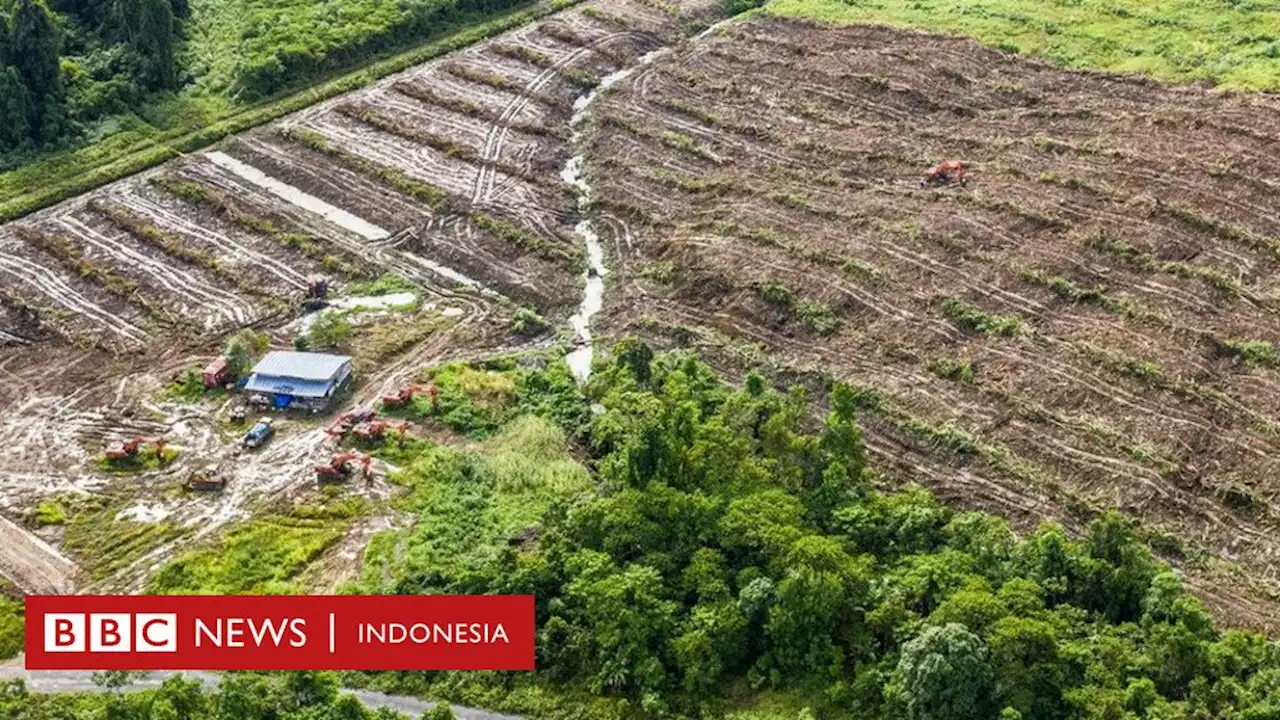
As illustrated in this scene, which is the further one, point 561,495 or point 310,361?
point 310,361

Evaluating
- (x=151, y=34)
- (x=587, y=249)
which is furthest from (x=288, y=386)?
(x=151, y=34)

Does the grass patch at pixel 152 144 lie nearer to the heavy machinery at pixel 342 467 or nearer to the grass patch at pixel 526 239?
the grass patch at pixel 526 239

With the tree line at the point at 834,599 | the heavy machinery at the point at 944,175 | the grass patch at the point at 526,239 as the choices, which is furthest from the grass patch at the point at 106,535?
the heavy machinery at the point at 944,175

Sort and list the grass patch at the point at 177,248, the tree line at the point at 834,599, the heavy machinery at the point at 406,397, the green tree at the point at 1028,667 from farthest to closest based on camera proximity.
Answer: the grass patch at the point at 177,248
the heavy machinery at the point at 406,397
the tree line at the point at 834,599
the green tree at the point at 1028,667

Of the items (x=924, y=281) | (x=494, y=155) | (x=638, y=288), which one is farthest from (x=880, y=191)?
(x=494, y=155)

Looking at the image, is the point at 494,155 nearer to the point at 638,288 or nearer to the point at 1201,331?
the point at 638,288

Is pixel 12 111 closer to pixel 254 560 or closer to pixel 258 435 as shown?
pixel 258 435
